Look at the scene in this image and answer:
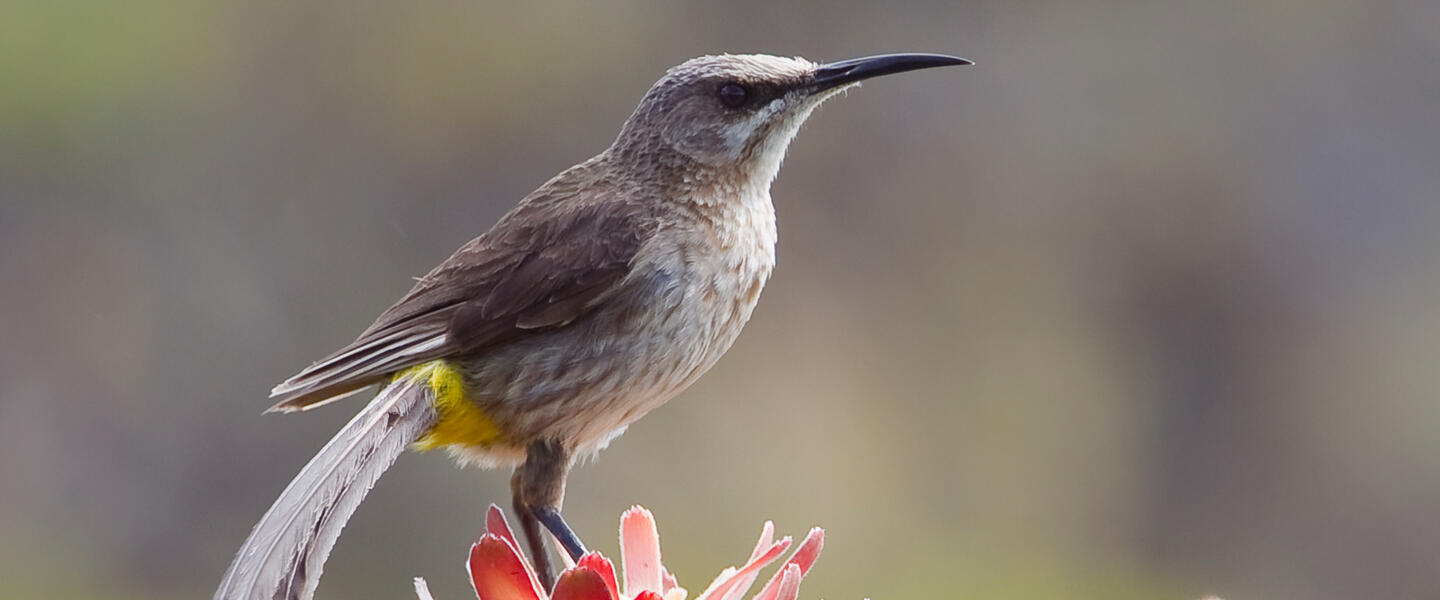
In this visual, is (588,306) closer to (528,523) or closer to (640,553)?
(528,523)

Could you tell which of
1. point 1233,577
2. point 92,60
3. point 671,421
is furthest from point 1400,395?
point 92,60

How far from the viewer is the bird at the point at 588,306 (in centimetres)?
301

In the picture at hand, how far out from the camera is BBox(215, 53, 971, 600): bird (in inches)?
119

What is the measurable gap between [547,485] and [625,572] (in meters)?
1.05

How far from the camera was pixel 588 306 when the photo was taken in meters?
3.11

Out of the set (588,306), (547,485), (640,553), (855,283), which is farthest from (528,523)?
(855,283)

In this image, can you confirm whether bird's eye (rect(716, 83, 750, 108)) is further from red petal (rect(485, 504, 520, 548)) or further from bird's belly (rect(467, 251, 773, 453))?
red petal (rect(485, 504, 520, 548))

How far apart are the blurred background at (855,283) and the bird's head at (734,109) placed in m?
3.61

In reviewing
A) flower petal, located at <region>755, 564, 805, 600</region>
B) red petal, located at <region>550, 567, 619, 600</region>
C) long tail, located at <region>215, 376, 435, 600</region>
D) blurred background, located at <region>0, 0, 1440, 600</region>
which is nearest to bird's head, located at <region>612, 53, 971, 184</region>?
long tail, located at <region>215, 376, 435, 600</region>

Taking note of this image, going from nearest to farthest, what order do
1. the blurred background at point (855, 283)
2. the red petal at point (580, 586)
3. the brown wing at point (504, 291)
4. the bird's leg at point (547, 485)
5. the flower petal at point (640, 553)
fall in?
the red petal at point (580, 586) → the flower petal at point (640, 553) → the brown wing at point (504, 291) → the bird's leg at point (547, 485) → the blurred background at point (855, 283)

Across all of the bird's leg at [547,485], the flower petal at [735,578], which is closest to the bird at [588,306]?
the bird's leg at [547,485]

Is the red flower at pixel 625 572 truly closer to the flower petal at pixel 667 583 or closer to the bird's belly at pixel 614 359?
the flower petal at pixel 667 583

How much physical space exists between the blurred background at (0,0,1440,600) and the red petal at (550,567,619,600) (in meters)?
4.90

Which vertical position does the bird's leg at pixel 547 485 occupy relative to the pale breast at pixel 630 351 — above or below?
below
